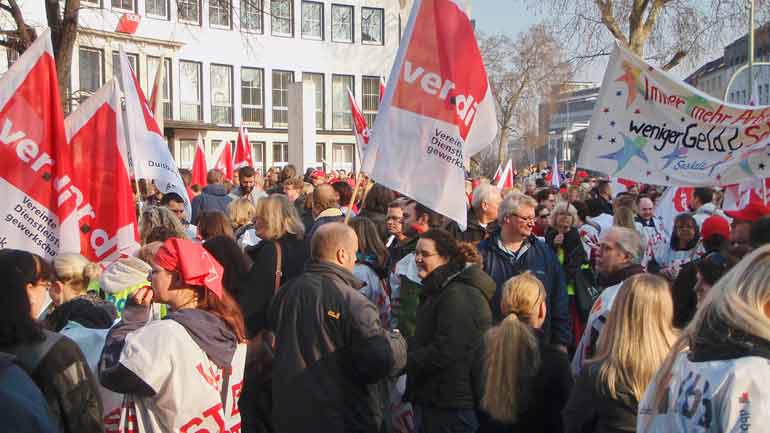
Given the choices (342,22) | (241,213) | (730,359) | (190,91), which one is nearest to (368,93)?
(342,22)

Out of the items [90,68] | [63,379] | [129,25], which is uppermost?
[129,25]

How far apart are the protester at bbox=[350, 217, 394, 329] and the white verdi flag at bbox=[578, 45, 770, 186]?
5.95ft

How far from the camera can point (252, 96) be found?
4684cm

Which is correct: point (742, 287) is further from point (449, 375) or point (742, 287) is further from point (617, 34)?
point (617, 34)

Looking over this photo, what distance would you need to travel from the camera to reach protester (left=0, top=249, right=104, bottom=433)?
3.40 metres

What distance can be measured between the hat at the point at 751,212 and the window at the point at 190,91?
3740 centimetres

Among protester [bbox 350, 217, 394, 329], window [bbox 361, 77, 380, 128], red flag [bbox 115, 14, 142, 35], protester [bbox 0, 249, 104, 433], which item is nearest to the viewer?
protester [bbox 0, 249, 104, 433]

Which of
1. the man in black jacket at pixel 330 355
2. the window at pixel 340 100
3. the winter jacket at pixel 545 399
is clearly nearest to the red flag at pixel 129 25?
the window at pixel 340 100

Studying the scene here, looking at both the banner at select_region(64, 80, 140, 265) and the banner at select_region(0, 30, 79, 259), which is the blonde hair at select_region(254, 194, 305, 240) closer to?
the banner at select_region(64, 80, 140, 265)

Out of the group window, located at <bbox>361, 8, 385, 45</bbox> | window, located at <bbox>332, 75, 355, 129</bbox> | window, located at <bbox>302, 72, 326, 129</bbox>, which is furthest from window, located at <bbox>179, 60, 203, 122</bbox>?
window, located at <bbox>361, 8, 385, 45</bbox>

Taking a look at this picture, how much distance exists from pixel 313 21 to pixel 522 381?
45603 millimetres

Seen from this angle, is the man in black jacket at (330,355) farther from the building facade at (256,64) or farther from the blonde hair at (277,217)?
the building facade at (256,64)

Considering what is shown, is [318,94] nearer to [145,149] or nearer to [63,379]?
[145,149]

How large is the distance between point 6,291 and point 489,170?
37.5 meters
